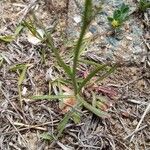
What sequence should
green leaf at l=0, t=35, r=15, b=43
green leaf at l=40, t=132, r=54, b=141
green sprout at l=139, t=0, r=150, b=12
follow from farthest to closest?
green sprout at l=139, t=0, r=150, b=12 < green leaf at l=0, t=35, r=15, b=43 < green leaf at l=40, t=132, r=54, b=141

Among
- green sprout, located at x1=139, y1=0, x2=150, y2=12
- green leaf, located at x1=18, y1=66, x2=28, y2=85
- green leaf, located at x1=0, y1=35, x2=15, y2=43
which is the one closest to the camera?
green leaf, located at x1=18, y1=66, x2=28, y2=85

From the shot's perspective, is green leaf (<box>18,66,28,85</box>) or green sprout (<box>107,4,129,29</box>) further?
green sprout (<box>107,4,129,29</box>)

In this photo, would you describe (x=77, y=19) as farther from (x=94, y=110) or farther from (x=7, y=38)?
(x=94, y=110)

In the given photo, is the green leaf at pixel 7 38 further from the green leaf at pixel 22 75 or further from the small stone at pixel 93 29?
the small stone at pixel 93 29

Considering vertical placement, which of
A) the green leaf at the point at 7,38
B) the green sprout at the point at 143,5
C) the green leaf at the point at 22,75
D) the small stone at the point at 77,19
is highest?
the green leaf at the point at 7,38

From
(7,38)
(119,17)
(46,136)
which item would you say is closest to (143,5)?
(119,17)

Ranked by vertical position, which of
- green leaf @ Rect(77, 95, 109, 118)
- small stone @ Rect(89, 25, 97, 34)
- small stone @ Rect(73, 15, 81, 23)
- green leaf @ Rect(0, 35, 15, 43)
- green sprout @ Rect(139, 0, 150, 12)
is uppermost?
green leaf @ Rect(0, 35, 15, 43)

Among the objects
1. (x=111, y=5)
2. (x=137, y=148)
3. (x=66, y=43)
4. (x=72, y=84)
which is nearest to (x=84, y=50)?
(x=66, y=43)

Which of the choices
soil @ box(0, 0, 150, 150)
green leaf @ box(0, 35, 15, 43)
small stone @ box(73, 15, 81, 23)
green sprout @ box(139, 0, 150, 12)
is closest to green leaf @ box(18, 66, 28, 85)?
soil @ box(0, 0, 150, 150)

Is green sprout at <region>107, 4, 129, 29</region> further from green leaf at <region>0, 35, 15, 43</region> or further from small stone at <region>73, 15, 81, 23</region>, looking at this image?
green leaf at <region>0, 35, 15, 43</region>

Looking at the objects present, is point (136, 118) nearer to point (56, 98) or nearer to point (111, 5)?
point (56, 98)

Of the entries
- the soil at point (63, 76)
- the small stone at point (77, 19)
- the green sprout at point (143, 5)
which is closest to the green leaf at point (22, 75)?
the soil at point (63, 76)
